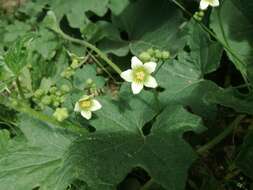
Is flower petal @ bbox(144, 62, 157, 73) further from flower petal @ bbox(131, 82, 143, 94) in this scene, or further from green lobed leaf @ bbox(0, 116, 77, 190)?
green lobed leaf @ bbox(0, 116, 77, 190)

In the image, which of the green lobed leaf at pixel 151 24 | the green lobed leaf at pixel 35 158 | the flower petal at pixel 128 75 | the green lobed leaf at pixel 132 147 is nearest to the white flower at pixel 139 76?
the flower petal at pixel 128 75

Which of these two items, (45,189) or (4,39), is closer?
(45,189)

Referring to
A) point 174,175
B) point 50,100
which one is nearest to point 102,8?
point 50,100

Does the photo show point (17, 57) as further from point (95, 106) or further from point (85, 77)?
point (85, 77)

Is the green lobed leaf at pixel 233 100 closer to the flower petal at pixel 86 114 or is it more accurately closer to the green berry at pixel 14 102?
the flower petal at pixel 86 114

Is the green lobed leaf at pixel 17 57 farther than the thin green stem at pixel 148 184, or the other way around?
the thin green stem at pixel 148 184

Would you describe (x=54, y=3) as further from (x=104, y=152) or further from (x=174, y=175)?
(x=174, y=175)

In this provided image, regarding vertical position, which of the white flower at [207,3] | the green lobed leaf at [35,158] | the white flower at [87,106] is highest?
the white flower at [207,3]
